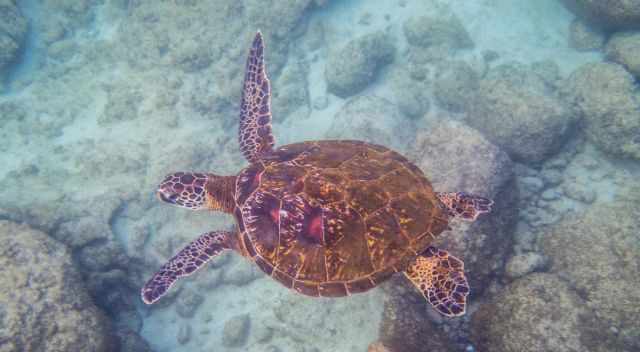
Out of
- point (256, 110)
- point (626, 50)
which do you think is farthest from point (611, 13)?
point (256, 110)

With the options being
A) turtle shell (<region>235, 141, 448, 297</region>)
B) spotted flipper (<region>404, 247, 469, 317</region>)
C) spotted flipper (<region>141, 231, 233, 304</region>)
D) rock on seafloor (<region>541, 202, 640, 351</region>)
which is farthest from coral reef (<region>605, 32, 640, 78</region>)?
spotted flipper (<region>141, 231, 233, 304</region>)

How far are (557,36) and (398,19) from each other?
4.21 metres

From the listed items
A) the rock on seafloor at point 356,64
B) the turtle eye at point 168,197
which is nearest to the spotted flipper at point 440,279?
the turtle eye at point 168,197

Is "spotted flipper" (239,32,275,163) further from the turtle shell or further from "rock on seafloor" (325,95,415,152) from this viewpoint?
"rock on seafloor" (325,95,415,152)

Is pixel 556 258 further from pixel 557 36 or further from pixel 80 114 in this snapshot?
pixel 80 114

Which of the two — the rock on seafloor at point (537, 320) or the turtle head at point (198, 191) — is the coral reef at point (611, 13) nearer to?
the rock on seafloor at point (537, 320)

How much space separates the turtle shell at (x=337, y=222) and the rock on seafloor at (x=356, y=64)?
5.03 m

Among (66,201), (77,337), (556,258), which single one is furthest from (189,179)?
(556,258)

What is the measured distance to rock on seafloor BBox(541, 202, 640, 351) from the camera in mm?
3939

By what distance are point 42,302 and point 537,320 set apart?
6.17m

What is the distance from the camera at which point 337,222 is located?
319cm

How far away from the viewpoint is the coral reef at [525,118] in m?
5.77

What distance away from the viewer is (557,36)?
8.66m

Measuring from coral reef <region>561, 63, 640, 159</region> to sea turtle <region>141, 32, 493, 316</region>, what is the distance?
13.8 ft
